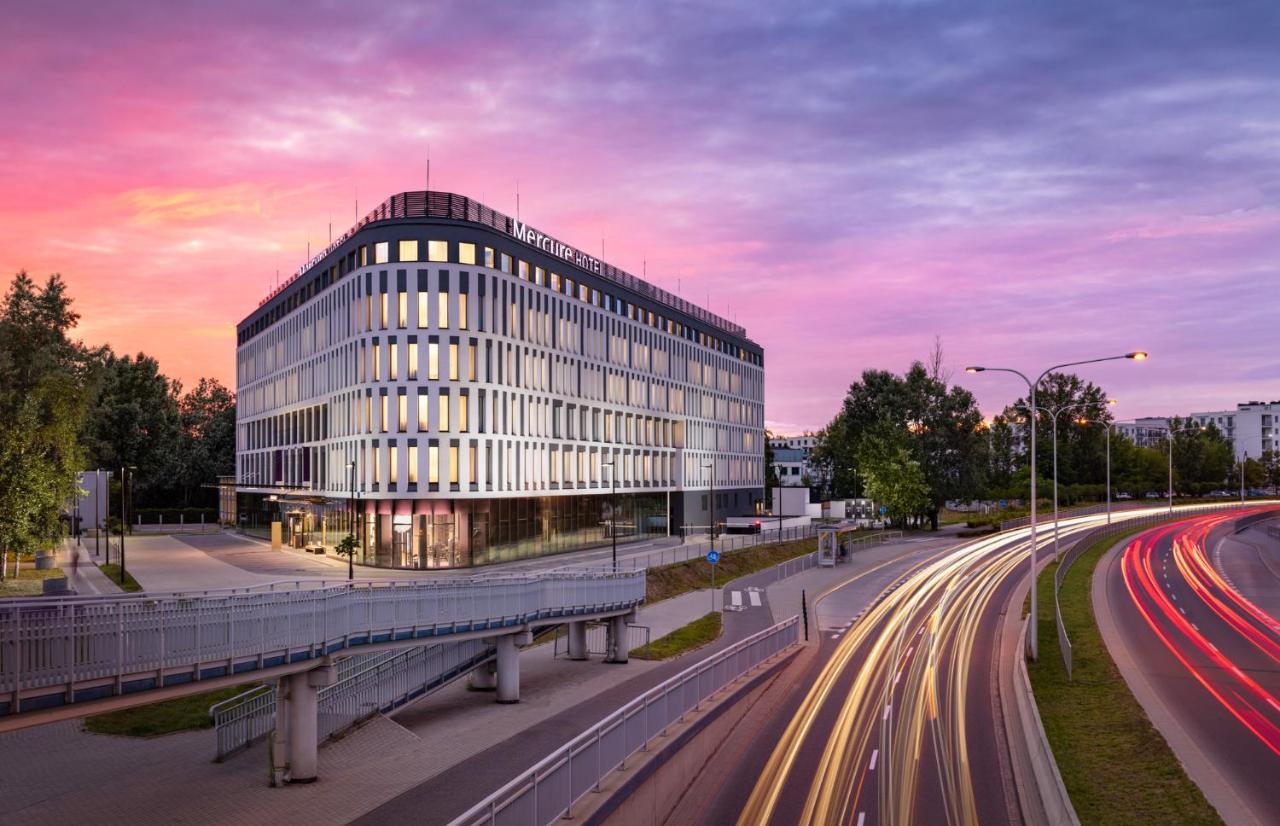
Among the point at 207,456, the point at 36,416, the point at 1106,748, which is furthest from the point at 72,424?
the point at 207,456

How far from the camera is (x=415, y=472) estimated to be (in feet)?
209

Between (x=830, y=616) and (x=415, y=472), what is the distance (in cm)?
2910

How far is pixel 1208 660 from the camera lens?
34812 mm

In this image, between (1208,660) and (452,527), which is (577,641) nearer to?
(1208,660)

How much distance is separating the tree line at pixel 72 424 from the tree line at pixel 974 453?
76.7 meters

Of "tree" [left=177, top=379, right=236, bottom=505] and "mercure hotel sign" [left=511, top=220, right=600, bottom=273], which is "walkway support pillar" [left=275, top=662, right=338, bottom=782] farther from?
"tree" [left=177, top=379, right=236, bottom=505]

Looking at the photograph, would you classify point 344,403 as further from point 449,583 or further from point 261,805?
point 261,805

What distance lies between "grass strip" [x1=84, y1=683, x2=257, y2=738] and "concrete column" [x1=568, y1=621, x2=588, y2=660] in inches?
561

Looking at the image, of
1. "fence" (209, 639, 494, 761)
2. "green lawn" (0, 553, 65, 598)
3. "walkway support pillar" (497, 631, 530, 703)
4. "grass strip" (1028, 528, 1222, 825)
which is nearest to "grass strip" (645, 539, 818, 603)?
"walkway support pillar" (497, 631, 530, 703)

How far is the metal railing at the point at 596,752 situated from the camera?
1419cm

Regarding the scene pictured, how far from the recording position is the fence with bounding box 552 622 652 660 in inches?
1643

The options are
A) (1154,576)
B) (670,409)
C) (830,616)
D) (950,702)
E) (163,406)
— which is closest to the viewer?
(950,702)

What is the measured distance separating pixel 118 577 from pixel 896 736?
171 feet

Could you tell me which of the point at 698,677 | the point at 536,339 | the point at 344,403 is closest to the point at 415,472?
the point at 344,403
